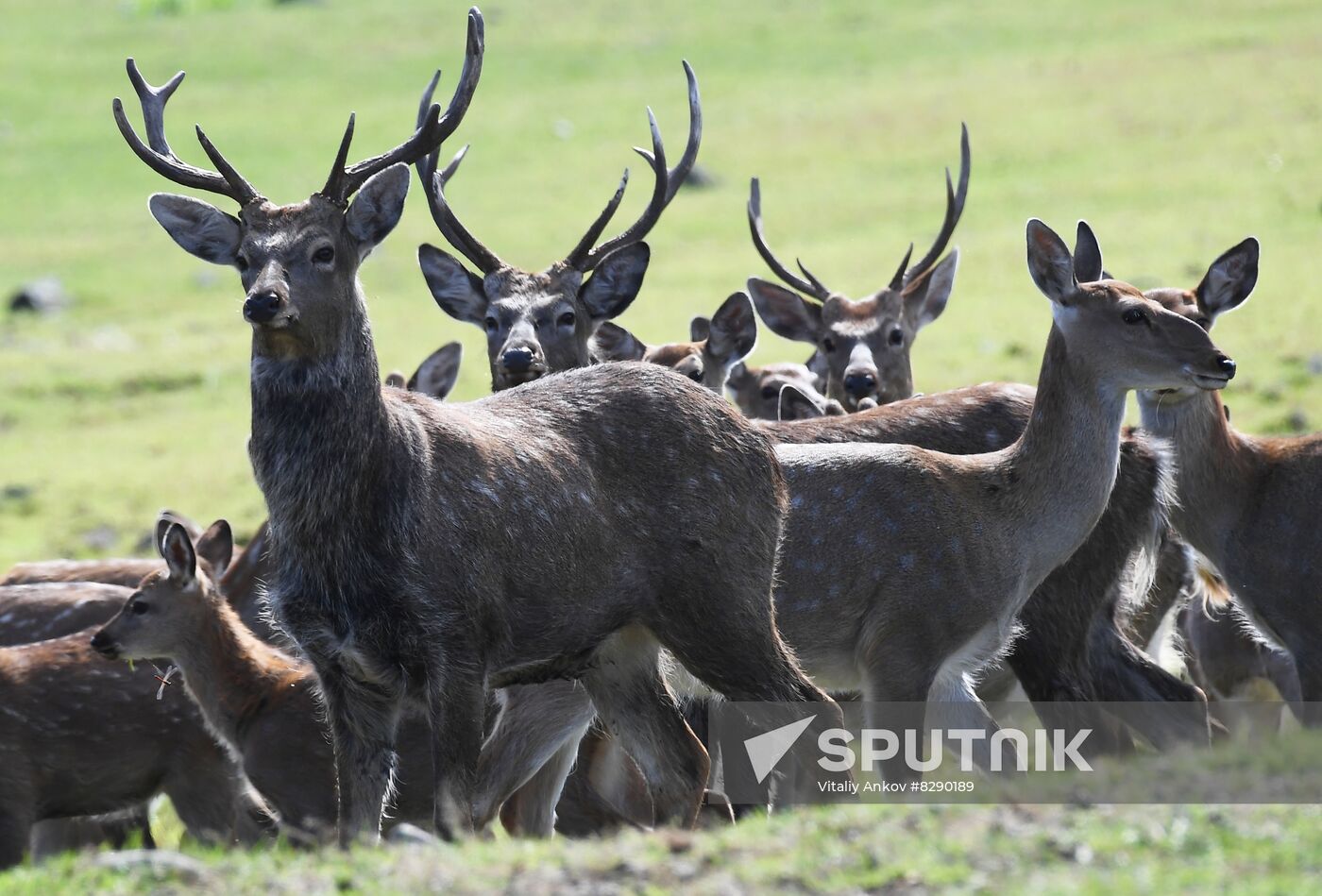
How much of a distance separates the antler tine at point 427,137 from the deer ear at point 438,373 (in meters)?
4.00

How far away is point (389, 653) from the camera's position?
19.5ft

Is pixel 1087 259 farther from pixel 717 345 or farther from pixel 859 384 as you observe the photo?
pixel 717 345

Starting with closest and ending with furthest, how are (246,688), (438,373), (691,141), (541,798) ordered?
(541,798) → (246,688) → (691,141) → (438,373)

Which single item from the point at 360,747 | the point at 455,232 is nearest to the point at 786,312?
the point at 455,232

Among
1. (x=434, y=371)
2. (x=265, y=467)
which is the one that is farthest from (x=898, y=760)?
(x=434, y=371)

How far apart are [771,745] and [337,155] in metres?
2.56

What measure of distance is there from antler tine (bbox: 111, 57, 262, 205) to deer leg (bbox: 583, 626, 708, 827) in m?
2.04

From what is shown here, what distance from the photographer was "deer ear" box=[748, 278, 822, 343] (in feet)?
39.4

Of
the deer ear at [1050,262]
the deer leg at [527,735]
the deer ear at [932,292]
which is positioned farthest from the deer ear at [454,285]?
the deer ear at [932,292]

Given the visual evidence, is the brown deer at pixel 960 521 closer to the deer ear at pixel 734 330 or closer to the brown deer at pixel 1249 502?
the brown deer at pixel 1249 502

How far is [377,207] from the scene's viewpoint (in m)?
6.68

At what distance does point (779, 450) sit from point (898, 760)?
4.43 feet

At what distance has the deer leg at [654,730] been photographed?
22.3ft

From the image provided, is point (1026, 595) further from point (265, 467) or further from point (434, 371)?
point (434, 371)
